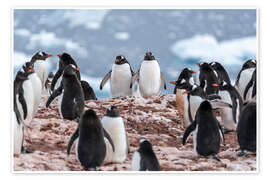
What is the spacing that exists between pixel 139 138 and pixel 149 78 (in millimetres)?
2166

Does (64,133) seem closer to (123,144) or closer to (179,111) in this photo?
(123,144)

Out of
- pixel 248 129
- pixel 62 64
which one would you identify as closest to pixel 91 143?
pixel 248 129

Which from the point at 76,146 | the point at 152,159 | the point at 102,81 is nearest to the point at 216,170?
the point at 152,159

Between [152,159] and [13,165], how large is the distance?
4.54 ft

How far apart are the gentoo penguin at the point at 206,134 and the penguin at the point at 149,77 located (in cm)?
259

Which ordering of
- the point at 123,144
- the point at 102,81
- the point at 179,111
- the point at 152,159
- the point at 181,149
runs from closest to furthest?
the point at 152,159, the point at 123,144, the point at 181,149, the point at 179,111, the point at 102,81

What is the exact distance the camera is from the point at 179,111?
6.40 metres

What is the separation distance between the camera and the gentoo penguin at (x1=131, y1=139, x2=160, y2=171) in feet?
13.4

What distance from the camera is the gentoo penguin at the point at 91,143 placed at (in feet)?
13.7

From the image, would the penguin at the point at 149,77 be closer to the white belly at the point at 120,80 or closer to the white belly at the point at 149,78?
the white belly at the point at 149,78

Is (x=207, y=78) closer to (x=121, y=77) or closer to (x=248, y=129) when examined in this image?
(x=121, y=77)

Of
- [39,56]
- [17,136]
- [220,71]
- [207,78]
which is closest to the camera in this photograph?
[17,136]

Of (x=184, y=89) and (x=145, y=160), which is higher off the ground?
(x=184, y=89)

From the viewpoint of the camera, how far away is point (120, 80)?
24.7ft
